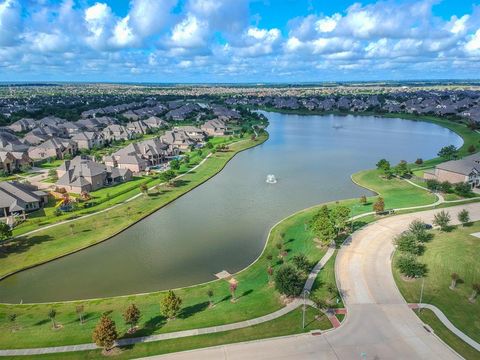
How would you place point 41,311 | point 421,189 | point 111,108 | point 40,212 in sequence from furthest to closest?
point 111,108, point 421,189, point 40,212, point 41,311

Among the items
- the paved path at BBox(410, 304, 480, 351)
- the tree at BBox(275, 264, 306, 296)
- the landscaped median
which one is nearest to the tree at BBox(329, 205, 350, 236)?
the landscaped median

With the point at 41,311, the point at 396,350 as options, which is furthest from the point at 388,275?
the point at 41,311

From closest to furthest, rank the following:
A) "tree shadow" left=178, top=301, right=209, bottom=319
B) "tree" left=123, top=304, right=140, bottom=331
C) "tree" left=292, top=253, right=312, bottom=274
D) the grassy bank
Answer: "tree" left=123, top=304, right=140, bottom=331, "tree shadow" left=178, top=301, right=209, bottom=319, "tree" left=292, top=253, right=312, bottom=274, the grassy bank

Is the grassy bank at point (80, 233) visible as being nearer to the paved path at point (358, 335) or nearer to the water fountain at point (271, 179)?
the water fountain at point (271, 179)

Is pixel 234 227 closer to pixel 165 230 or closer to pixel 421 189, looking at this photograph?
pixel 165 230

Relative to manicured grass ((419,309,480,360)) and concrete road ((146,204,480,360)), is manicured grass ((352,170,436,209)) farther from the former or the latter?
manicured grass ((419,309,480,360))
